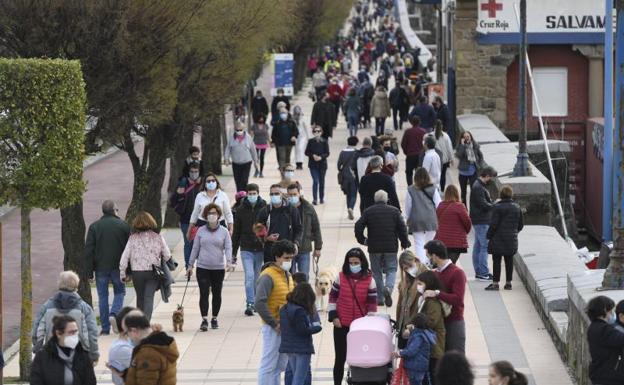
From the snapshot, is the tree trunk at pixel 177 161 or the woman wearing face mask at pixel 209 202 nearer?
the woman wearing face mask at pixel 209 202

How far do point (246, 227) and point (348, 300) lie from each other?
4.93 metres

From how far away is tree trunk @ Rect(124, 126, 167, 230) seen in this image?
26797 millimetres

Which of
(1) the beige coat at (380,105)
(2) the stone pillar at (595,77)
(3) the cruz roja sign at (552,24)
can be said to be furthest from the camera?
(1) the beige coat at (380,105)

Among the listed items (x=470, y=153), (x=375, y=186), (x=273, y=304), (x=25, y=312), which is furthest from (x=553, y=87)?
(x=273, y=304)

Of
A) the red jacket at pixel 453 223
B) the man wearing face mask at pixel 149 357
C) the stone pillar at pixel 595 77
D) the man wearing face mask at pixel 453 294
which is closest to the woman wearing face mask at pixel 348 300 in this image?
the man wearing face mask at pixel 453 294

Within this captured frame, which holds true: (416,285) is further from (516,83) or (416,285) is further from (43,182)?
(516,83)

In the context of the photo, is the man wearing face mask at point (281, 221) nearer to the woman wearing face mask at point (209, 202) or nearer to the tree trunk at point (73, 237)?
the woman wearing face mask at point (209, 202)

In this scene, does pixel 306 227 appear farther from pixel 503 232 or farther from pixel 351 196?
pixel 351 196

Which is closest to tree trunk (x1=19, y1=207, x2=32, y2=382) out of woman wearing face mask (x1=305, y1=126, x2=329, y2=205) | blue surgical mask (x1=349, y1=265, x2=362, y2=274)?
blue surgical mask (x1=349, y1=265, x2=362, y2=274)

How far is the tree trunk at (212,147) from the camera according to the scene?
35.4 metres

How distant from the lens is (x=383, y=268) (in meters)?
19.7

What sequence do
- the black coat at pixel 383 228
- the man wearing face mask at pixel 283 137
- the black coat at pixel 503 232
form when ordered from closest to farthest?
1. the black coat at pixel 383 228
2. the black coat at pixel 503 232
3. the man wearing face mask at pixel 283 137

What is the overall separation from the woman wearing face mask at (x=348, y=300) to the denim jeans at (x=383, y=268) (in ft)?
14.0

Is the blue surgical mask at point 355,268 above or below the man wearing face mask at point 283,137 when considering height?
above
